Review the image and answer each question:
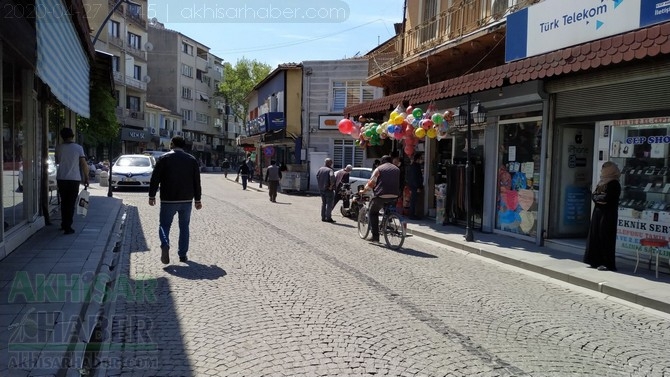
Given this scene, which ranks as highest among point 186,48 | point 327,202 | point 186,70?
point 186,48

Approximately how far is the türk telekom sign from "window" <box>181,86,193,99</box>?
59381 millimetres

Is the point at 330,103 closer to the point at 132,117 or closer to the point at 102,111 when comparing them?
the point at 102,111

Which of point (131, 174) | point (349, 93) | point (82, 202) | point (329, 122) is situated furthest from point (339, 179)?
point (349, 93)

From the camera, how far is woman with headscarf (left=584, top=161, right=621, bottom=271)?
27.2 ft

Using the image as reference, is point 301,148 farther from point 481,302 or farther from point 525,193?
point 481,302

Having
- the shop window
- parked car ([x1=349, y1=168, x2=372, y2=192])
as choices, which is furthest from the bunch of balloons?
parked car ([x1=349, y1=168, x2=372, y2=192])

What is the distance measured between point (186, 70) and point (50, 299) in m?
63.9

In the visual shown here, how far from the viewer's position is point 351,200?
51.8ft

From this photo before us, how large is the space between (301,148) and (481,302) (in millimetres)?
24211

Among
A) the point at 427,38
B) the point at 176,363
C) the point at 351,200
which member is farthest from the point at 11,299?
the point at 427,38

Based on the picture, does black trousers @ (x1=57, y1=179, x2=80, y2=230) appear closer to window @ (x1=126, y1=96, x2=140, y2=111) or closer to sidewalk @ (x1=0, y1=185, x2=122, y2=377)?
sidewalk @ (x1=0, y1=185, x2=122, y2=377)

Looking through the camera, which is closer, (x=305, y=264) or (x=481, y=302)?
(x=481, y=302)

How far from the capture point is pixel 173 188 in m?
7.86

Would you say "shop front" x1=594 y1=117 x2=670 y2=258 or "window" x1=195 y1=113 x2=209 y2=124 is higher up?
"window" x1=195 y1=113 x2=209 y2=124
